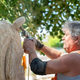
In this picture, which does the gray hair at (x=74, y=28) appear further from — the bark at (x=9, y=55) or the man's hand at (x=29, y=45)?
the bark at (x=9, y=55)

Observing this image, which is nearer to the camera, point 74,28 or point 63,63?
point 63,63

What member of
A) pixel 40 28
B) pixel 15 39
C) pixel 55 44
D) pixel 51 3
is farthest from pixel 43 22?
pixel 55 44

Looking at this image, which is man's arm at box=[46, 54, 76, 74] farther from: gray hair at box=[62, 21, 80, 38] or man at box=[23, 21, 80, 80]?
gray hair at box=[62, 21, 80, 38]

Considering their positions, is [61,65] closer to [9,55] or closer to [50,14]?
[9,55]

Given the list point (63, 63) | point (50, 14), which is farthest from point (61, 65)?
point (50, 14)

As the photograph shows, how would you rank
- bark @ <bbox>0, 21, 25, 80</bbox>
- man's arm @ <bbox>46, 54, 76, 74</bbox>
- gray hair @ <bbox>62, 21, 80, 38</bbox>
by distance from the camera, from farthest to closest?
1. gray hair @ <bbox>62, 21, 80, 38</bbox>
2. man's arm @ <bbox>46, 54, 76, 74</bbox>
3. bark @ <bbox>0, 21, 25, 80</bbox>

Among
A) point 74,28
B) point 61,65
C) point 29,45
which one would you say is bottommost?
point 61,65

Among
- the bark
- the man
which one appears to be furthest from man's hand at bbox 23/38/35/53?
the bark

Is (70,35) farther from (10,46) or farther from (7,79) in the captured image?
(7,79)

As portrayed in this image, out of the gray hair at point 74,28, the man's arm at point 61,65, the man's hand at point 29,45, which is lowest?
the man's arm at point 61,65

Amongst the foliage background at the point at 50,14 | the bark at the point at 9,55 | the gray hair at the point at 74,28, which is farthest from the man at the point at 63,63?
the foliage background at the point at 50,14

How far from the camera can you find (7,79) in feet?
2.80

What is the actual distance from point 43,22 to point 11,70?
1439 mm

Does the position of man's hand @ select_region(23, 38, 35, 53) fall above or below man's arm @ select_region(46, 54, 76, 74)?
above
